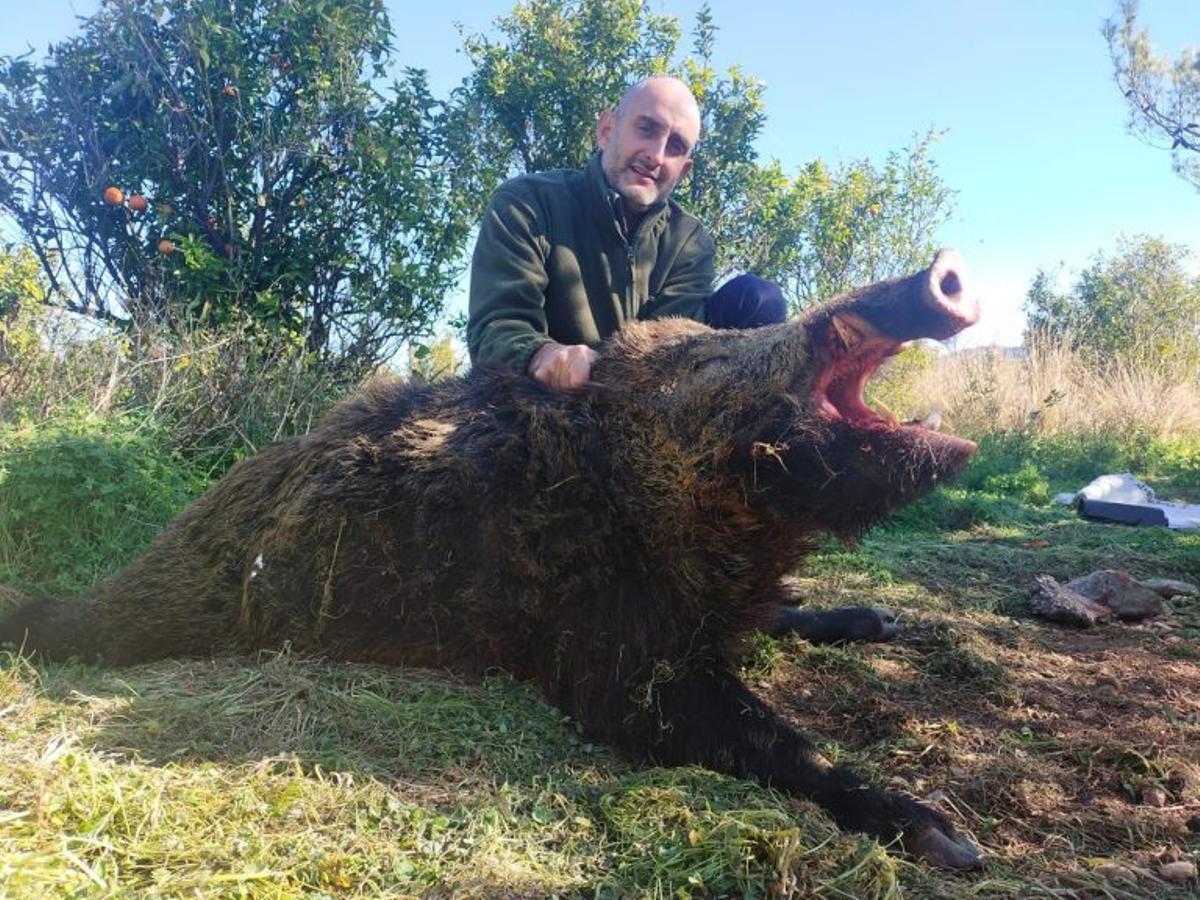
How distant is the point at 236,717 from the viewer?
8.03 feet

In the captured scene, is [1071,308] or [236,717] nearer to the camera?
[236,717]

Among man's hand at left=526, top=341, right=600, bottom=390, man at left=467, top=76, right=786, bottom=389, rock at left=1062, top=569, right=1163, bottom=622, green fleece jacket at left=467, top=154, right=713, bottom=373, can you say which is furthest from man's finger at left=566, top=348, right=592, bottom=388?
rock at left=1062, top=569, right=1163, bottom=622

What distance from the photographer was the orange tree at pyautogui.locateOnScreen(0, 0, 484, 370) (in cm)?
626

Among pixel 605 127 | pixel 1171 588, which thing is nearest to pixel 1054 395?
pixel 1171 588

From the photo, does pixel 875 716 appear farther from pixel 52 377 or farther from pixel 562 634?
pixel 52 377

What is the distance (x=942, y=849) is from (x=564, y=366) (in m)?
1.80

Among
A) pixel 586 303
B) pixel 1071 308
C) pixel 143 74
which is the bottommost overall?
pixel 586 303

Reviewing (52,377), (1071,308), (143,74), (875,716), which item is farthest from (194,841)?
(1071,308)

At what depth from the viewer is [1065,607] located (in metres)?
4.33

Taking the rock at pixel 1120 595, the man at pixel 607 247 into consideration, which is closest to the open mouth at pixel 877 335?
the man at pixel 607 247

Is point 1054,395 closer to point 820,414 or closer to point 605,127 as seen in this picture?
point 605,127

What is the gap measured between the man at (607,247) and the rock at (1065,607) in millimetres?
2076

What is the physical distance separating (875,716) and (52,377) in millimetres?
5308

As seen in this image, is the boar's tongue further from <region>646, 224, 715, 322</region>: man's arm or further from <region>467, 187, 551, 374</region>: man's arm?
<region>646, 224, 715, 322</region>: man's arm
